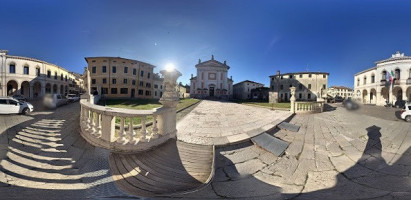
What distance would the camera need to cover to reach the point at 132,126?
11.6 ft

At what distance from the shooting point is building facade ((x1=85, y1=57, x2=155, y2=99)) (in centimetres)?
2820

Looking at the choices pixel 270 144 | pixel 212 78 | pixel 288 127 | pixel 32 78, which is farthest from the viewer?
pixel 212 78

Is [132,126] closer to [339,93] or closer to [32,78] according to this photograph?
[32,78]

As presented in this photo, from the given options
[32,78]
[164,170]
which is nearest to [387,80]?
[164,170]

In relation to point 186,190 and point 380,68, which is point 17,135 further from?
point 380,68

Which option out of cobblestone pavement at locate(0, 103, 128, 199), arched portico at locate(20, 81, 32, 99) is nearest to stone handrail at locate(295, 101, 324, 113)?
cobblestone pavement at locate(0, 103, 128, 199)

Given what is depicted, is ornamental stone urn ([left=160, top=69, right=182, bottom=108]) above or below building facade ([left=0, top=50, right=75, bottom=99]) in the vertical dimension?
below

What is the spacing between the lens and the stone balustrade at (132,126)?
344cm

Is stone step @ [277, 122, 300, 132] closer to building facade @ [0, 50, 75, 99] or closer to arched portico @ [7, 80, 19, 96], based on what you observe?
building facade @ [0, 50, 75, 99]

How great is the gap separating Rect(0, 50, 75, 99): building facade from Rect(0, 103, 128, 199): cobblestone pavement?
539 inches

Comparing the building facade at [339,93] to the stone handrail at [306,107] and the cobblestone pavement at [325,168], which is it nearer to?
the stone handrail at [306,107]

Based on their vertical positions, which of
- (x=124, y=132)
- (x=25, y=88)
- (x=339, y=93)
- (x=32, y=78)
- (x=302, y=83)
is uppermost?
(x=302, y=83)

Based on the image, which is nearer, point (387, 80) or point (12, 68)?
point (12, 68)

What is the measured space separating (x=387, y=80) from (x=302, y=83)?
871 inches
